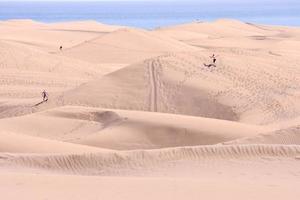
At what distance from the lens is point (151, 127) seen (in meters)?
14.6

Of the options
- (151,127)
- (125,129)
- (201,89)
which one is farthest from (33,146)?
(201,89)

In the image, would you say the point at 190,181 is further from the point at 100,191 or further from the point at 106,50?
the point at 106,50

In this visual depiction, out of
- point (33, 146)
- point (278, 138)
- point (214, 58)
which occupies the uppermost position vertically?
point (214, 58)

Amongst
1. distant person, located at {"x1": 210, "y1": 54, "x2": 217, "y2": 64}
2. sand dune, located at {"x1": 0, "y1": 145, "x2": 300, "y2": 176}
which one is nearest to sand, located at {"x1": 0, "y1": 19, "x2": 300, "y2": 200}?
sand dune, located at {"x1": 0, "y1": 145, "x2": 300, "y2": 176}

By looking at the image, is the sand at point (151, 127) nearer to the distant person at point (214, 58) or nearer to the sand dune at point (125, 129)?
the sand dune at point (125, 129)

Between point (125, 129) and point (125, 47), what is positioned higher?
point (125, 129)

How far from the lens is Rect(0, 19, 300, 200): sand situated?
8.20 metres

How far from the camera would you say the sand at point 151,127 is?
8195 millimetres

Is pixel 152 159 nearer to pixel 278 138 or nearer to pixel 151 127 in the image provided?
pixel 278 138

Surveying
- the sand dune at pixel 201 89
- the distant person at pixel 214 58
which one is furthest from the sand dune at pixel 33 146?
the distant person at pixel 214 58

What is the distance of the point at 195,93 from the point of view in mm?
19000

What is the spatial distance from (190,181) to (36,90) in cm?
1542

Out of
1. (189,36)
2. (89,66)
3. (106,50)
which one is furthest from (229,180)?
(189,36)

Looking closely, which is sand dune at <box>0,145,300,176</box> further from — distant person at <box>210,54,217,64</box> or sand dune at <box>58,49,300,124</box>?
distant person at <box>210,54,217,64</box>
